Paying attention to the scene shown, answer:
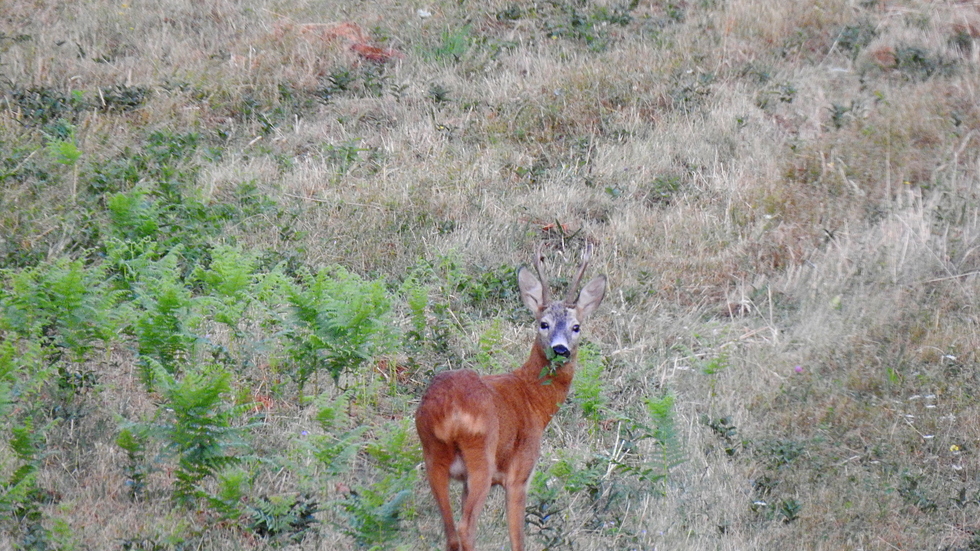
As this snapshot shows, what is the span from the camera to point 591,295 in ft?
21.4

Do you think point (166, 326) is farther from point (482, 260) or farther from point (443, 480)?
point (482, 260)

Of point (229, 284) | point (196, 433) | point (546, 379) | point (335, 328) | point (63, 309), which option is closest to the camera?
point (196, 433)

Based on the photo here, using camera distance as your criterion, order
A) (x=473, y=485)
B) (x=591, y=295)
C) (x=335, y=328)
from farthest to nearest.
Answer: (x=335, y=328), (x=591, y=295), (x=473, y=485)

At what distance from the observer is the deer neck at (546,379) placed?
19.5ft

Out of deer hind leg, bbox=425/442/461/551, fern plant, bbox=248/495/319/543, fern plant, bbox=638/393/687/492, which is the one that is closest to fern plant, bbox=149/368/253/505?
fern plant, bbox=248/495/319/543

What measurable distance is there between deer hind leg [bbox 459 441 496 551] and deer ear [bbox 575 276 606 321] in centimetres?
157

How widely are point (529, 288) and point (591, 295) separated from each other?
1.23ft

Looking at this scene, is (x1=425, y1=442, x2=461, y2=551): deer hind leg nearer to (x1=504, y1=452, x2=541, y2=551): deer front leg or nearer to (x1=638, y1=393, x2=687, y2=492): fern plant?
(x1=504, y1=452, x2=541, y2=551): deer front leg

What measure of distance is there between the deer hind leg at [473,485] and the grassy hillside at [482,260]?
0.50 metres

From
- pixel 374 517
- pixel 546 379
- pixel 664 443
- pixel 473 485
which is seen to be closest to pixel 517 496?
pixel 473 485

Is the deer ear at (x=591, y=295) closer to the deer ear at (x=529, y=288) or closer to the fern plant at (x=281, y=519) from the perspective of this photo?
the deer ear at (x=529, y=288)

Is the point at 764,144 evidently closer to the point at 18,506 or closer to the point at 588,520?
the point at 588,520

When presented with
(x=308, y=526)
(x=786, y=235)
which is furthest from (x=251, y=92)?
(x=308, y=526)

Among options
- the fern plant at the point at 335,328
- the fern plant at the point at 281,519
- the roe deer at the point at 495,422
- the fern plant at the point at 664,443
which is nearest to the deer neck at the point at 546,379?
the roe deer at the point at 495,422
